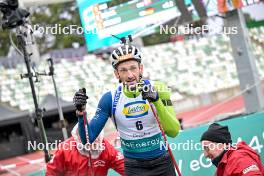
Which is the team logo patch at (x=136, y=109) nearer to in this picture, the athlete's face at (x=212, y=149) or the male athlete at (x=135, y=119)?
the male athlete at (x=135, y=119)

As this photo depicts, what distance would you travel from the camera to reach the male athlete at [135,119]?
11.8 ft

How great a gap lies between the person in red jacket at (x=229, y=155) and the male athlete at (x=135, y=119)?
0.30 meters

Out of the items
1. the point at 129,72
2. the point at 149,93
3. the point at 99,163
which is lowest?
the point at 99,163

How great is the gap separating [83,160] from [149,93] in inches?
56.5

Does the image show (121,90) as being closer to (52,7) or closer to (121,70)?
(121,70)

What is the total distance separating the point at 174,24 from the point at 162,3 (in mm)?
627

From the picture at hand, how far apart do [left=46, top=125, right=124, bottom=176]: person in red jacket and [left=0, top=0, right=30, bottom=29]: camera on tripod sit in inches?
85.1

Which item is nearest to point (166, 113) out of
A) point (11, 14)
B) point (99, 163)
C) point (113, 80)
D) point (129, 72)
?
point (129, 72)

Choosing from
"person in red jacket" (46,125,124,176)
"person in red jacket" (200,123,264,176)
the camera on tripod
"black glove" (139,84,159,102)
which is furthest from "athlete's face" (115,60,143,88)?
the camera on tripod

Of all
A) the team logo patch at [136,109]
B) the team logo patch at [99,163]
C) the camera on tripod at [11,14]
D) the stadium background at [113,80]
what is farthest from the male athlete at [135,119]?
the stadium background at [113,80]

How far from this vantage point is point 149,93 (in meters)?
3.42

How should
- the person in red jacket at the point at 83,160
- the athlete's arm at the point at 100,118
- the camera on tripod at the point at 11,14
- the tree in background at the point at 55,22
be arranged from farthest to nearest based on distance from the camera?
the tree in background at the point at 55,22
the camera on tripod at the point at 11,14
the person in red jacket at the point at 83,160
the athlete's arm at the point at 100,118

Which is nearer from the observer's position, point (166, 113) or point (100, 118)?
point (166, 113)

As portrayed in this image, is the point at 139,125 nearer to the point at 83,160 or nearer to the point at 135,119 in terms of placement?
the point at 135,119
